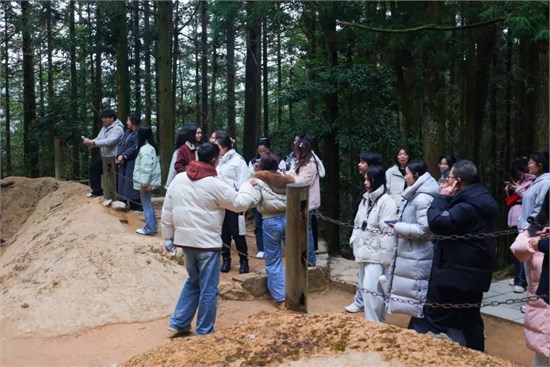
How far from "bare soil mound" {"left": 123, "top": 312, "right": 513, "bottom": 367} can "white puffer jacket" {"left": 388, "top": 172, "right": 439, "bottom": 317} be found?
35.3 inches

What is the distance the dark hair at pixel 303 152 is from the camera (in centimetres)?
720

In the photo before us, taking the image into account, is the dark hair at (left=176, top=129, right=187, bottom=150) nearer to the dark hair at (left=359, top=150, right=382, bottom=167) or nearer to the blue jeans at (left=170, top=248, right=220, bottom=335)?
the dark hair at (left=359, top=150, right=382, bottom=167)

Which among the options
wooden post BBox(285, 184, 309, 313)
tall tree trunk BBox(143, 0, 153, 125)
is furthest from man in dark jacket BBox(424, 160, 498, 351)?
tall tree trunk BBox(143, 0, 153, 125)

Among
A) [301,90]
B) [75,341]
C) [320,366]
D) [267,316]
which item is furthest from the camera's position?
[301,90]

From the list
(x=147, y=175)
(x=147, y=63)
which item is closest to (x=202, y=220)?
(x=147, y=175)

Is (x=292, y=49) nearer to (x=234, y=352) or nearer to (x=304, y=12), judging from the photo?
(x=304, y=12)

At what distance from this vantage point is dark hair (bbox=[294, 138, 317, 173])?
23.6ft

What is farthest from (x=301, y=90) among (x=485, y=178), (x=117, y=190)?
(x=485, y=178)

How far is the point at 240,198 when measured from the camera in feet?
17.2

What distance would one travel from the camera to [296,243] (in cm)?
477

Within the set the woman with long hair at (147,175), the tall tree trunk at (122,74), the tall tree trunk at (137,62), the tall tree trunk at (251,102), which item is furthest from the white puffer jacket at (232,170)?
the tall tree trunk at (137,62)

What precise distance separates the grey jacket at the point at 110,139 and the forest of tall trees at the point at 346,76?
11.7ft

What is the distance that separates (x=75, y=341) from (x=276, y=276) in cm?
219

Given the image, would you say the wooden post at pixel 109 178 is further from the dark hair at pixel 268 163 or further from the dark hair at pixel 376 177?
the dark hair at pixel 376 177
